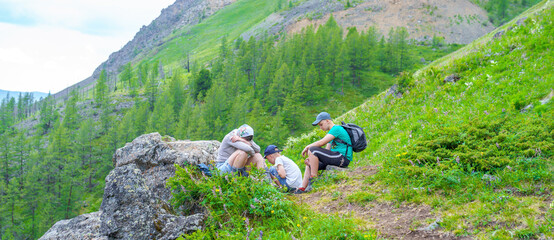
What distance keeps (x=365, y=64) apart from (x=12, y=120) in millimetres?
182678

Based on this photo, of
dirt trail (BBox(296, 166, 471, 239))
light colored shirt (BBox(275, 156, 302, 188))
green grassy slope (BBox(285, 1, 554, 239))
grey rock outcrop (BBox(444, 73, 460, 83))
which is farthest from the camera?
grey rock outcrop (BBox(444, 73, 460, 83))

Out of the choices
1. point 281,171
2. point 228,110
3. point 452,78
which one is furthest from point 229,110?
point 281,171

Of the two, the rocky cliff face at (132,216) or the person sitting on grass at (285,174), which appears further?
the person sitting on grass at (285,174)

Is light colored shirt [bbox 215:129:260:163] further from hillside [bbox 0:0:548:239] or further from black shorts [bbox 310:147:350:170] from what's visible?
hillside [bbox 0:0:548:239]

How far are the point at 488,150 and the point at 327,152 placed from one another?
4.30 metres

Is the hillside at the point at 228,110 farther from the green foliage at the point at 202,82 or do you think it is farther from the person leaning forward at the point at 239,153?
the person leaning forward at the point at 239,153

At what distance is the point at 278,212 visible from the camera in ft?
20.0

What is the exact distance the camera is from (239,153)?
29.9 ft

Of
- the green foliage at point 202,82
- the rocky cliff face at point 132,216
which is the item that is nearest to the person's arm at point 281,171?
the rocky cliff face at point 132,216

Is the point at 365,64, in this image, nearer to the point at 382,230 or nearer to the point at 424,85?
the point at 424,85

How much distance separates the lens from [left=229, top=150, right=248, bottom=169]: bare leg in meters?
9.12

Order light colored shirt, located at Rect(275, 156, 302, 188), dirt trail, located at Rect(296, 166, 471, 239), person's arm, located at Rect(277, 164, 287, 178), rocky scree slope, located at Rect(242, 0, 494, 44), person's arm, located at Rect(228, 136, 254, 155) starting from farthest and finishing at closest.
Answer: rocky scree slope, located at Rect(242, 0, 494, 44), light colored shirt, located at Rect(275, 156, 302, 188), person's arm, located at Rect(277, 164, 287, 178), person's arm, located at Rect(228, 136, 254, 155), dirt trail, located at Rect(296, 166, 471, 239)

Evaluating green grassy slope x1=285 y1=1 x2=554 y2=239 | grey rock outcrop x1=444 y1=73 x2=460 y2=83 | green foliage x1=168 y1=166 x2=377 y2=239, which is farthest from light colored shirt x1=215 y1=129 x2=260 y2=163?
grey rock outcrop x1=444 y1=73 x2=460 y2=83

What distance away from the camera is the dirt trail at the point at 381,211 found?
5348mm
